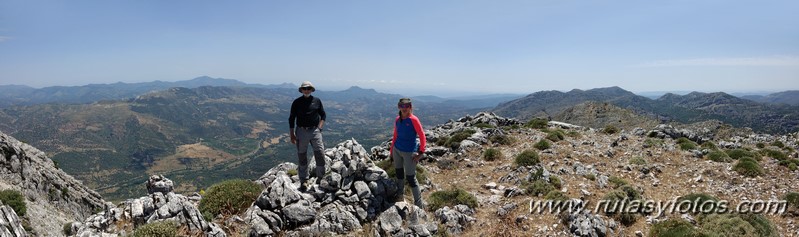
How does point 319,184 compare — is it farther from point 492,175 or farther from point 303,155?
point 492,175

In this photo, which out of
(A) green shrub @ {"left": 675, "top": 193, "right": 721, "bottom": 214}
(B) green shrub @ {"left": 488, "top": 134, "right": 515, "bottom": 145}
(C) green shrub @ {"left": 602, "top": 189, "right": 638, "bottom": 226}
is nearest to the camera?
(C) green shrub @ {"left": 602, "top": 189, "right": 638, "bottom": 226}

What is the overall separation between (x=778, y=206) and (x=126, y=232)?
81.6 ft

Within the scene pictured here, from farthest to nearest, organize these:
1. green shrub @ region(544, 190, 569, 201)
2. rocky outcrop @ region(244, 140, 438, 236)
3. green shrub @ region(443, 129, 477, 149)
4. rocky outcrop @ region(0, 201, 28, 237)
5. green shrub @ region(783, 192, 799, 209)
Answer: green shrub @ region(443, 129, 477, 149) → green shrub @ region(544, 190, 569, 201) → green shrub @ region(783, 192, 799, 209) → rocky outcrop @ region(244, 140, 438, 236) → rocky outcrop @ region(0, 201, 28, 237)

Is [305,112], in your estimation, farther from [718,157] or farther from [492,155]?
[718,157]

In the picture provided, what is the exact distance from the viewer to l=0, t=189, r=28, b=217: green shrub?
56.9 feet

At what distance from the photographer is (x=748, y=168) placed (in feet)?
61.1


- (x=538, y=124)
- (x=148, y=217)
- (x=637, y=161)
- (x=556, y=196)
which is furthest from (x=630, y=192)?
(x=538, y=124)

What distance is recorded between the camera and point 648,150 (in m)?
24.1

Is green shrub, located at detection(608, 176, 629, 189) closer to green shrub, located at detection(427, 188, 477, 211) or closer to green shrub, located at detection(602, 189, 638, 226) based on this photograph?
green shrub, located at detection(602, 189, 638, 226)

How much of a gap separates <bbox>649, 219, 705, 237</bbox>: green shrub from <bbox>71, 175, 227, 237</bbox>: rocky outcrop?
47.2 ft

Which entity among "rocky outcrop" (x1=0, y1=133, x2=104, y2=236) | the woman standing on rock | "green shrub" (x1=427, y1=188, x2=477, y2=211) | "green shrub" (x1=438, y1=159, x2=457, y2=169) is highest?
the woman standing on rock

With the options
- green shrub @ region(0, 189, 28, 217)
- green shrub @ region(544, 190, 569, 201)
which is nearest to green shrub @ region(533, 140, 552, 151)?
green shrub @ region(544, 190, 569, 201)

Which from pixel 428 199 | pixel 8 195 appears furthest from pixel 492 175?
pixel 8 195

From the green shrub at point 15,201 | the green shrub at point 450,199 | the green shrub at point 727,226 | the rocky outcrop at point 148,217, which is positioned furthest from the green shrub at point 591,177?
the green shrub at point 15,201
